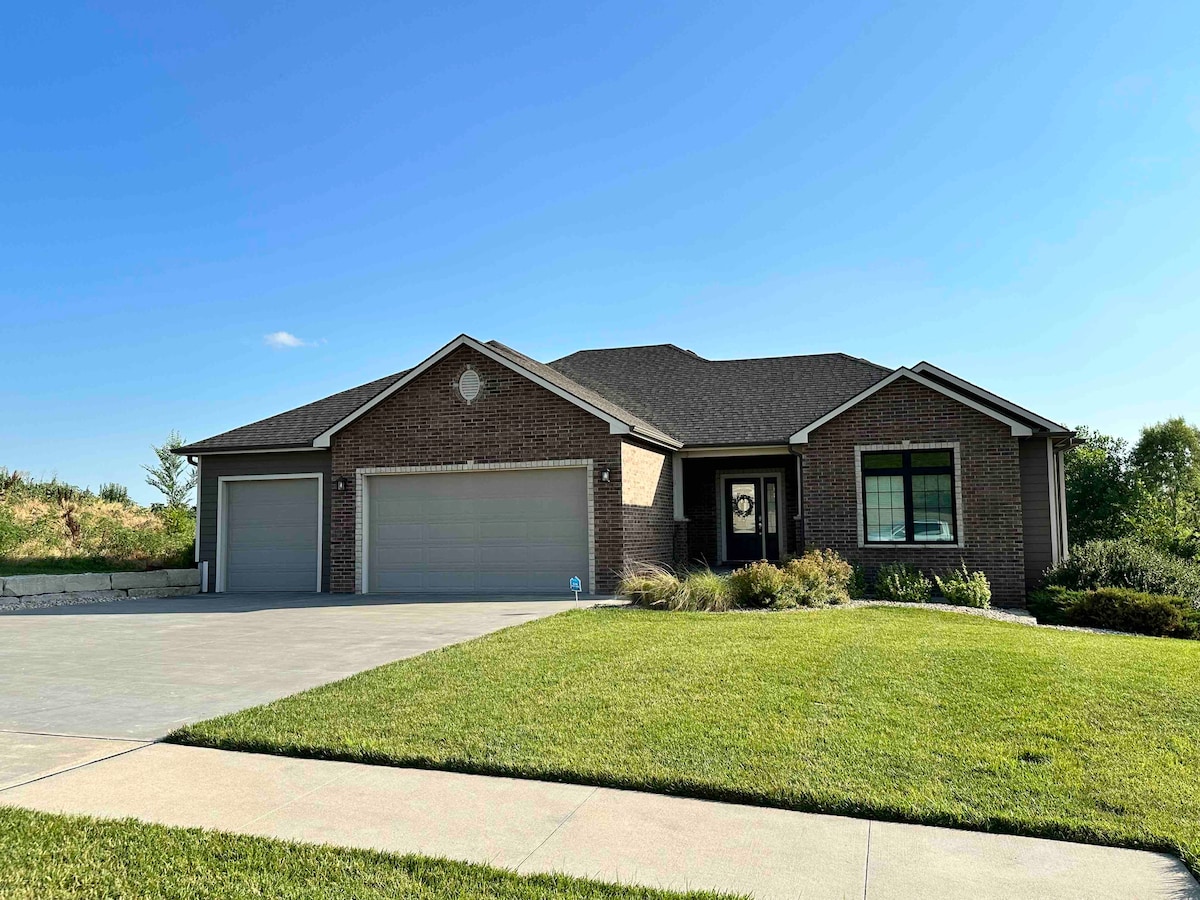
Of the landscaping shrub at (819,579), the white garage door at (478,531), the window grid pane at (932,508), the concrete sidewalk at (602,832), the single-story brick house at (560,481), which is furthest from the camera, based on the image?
the white garage door at (478,531)

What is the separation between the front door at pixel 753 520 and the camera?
816 inches

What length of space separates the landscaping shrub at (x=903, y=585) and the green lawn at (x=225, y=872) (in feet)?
41.0

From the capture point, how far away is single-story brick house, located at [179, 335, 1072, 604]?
1590cm

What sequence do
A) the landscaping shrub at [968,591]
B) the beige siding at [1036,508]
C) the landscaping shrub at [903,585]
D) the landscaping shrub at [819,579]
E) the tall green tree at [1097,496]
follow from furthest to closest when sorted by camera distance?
the tall green tree at [1097,496] → the beige siding at [1036,508] → the landscaping shrub at [903,585] → the landscaping shrub at [968,591] → the landscaping shrub at [819,579]

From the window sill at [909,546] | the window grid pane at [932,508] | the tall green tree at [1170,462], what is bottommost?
the window sill at [909,546]

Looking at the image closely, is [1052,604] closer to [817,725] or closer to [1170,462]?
[817,725]

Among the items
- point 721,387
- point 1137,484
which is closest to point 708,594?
point 721,387

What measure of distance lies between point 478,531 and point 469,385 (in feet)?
9.65

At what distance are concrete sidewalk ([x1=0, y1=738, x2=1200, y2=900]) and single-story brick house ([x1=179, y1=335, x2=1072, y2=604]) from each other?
11323mm

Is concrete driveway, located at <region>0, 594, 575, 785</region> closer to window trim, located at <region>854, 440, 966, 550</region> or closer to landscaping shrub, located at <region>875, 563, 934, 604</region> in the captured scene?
landscaping shrub, located at <region>875, 563, 934, 604</region>

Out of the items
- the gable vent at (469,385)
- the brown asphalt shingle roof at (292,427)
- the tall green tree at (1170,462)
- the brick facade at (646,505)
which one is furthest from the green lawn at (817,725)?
the tall green tree at (1170,462)

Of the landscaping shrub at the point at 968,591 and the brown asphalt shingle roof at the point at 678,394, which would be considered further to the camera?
the brown asphalt shingle roof at the point at 678,394

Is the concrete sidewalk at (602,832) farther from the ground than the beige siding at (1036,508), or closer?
closer

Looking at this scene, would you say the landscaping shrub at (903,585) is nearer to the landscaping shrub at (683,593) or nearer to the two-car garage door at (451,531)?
the landscaping shrub at (683,593)
